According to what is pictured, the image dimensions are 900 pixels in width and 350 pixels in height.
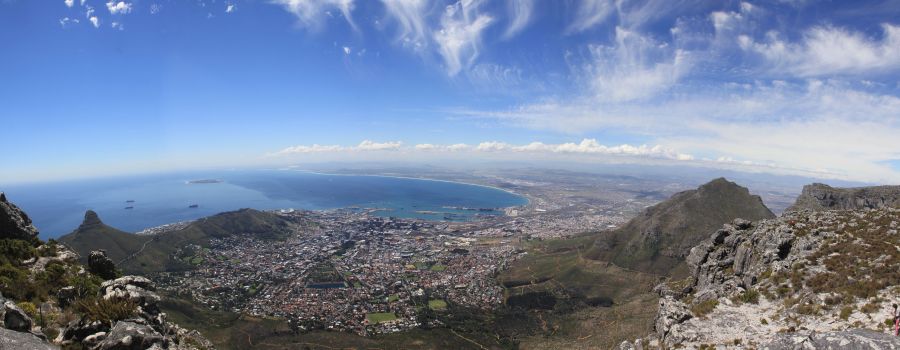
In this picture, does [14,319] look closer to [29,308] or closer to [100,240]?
[29,308]

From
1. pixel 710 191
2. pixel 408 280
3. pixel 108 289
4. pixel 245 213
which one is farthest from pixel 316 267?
pixel 710 191

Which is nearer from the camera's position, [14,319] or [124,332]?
[14,319]

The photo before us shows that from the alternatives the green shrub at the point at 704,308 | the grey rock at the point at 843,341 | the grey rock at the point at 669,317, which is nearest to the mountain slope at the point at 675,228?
the green shrub at the point at 704,308

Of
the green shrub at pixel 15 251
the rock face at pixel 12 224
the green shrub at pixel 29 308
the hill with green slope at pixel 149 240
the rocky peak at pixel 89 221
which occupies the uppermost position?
the rock face at pixel 12 224

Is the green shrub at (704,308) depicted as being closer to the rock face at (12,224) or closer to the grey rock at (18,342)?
the grey rock at (18,342)

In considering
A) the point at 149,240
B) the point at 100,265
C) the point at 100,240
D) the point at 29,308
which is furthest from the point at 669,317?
the point at 149,240

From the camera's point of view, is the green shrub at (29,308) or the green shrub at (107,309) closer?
the green shrub at (107,309)

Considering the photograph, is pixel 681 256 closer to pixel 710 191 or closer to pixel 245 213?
pixel 710 191

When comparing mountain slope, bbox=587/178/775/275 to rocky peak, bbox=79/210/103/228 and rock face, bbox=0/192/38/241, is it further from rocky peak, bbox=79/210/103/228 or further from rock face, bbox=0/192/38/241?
rocky peak, bbox=79/210/103/228
